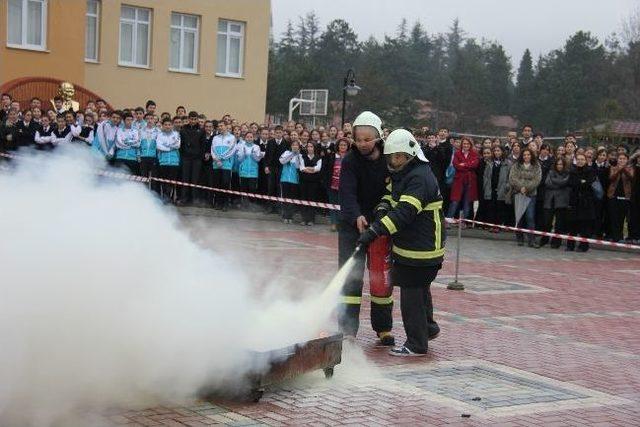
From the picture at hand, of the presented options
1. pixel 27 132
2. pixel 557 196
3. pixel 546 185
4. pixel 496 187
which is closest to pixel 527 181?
pixel 546 185

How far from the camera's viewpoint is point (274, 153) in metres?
21.4

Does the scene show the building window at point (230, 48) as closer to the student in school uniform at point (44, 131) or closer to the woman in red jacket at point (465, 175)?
the woman in red jacket at point (465, 175)

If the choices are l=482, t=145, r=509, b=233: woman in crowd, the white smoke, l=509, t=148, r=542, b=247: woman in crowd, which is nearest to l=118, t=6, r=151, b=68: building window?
l=482, t=145, r=509, b=233: woman in crowd

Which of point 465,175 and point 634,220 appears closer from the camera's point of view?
point 634,220

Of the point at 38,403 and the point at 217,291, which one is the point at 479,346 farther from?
the point at 38,403

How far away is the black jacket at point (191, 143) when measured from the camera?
67.4ft

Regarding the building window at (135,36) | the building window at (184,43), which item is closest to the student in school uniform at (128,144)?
the building window at (135,36)

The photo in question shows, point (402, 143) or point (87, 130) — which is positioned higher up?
point (402, 143)

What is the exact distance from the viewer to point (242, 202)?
70.3 ft

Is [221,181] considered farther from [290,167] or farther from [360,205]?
[360,205]

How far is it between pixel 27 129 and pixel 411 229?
11042mm

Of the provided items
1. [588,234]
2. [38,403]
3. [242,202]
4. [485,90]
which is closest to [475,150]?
[588,234]

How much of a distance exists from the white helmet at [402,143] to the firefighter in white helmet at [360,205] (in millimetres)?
346

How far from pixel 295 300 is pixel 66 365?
10.8 ft
